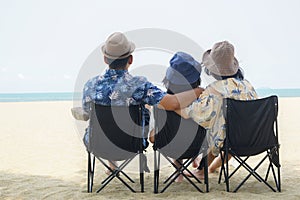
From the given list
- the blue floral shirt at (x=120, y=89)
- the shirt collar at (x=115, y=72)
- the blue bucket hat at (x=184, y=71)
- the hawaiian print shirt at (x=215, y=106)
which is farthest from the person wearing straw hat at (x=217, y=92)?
the shirt collar at (x=115, y=72)

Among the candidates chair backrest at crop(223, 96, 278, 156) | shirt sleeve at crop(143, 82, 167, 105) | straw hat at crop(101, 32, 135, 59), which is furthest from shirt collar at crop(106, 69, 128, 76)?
chair backrest at crop(223, 96, 278, 156)

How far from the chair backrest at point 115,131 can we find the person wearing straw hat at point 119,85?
170 millimetres

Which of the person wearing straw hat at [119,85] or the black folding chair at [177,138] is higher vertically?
the person wearing straw hat at [119,85]

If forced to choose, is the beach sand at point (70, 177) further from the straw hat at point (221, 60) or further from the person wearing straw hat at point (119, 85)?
the straw hat at point (221, 60)

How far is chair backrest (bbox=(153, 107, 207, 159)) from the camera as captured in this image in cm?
333

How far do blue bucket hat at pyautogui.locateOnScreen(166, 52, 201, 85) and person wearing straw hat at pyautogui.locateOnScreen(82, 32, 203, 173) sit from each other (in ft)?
0.38

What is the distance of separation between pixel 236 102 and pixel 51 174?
2264 mm

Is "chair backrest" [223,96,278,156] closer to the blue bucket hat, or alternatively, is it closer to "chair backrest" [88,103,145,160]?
the blue bucket hat

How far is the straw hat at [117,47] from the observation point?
11.8 feet

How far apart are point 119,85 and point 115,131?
0.42m

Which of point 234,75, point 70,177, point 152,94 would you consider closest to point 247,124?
point 234,75

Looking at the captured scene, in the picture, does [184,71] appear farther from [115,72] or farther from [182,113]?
[115,72]

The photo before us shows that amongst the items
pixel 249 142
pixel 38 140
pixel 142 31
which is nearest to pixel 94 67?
pixel 142 31

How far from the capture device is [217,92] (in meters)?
3.38
